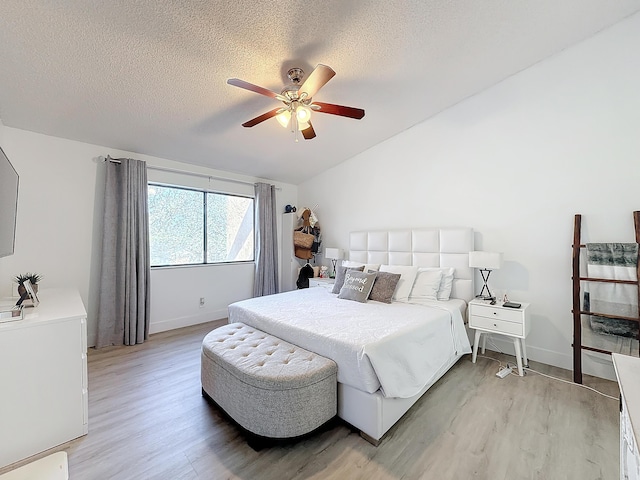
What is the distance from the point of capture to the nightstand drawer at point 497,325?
101 inches

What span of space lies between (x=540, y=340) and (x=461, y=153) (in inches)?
88.7

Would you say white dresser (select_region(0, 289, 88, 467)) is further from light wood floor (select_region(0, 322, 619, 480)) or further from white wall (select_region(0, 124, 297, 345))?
white wall (select_region(0, 124, 297, 345))

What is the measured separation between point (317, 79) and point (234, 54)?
0.79 m

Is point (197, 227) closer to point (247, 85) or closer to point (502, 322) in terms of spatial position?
point (247, 85)

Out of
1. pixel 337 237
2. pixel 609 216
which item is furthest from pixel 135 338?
pixel 609 216

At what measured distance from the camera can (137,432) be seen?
185 centimetres

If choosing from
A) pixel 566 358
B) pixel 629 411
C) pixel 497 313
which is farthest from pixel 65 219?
pixel 566 358

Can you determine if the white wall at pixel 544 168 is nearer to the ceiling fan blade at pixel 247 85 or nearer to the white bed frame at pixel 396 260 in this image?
the white bed frame at pixel 396 260

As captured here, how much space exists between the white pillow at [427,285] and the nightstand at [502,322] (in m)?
0.37

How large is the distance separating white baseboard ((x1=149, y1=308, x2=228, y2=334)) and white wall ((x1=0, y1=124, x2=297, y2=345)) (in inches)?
0.6

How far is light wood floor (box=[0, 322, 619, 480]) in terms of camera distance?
1.54 metres

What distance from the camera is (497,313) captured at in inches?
106

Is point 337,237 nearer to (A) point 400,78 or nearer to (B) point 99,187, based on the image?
(A) point 400,78

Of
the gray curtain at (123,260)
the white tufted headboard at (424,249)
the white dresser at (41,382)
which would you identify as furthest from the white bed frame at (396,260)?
the gray curtain at (123,260)
